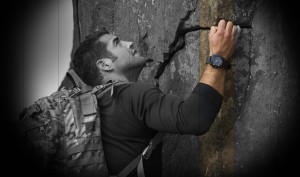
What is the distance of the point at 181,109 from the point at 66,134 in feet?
1.66

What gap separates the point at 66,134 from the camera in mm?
1702

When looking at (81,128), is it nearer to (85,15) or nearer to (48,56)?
(48,56)

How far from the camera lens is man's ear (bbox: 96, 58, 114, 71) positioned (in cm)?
189

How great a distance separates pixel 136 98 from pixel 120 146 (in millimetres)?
251

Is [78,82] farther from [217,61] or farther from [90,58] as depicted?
[217,61]

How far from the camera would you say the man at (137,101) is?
5.42 feet

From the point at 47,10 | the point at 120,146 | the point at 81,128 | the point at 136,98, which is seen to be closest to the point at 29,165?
the point at 81,128

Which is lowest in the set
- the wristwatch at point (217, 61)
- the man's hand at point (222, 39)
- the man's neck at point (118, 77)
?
the man's neck at point (118, 77)

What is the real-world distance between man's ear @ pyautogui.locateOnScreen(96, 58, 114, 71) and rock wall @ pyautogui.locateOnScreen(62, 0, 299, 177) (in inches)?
12.8

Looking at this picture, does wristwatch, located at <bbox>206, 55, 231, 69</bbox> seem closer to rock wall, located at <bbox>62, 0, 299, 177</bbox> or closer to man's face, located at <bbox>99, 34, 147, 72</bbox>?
rock wall, located at <bbox>62, 0, 299, 177</bbox>

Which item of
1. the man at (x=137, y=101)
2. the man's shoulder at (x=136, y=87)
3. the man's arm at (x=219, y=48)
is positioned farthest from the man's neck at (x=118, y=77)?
the man's arm at (x=219, y=48)

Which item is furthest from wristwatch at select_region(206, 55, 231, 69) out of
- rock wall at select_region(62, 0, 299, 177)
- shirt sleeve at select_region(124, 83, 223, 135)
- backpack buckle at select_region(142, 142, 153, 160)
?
backpack buckle at select_region(142, 142, 153, 160)

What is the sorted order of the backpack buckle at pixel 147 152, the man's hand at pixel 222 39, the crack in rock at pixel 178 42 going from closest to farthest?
the man's hand at pixel 222 39 < the backpack buckle at pixel 147 152 < the crack in rock at pixel 178 42

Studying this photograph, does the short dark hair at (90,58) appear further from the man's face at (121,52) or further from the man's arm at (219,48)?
the man's arm at (219,48)
